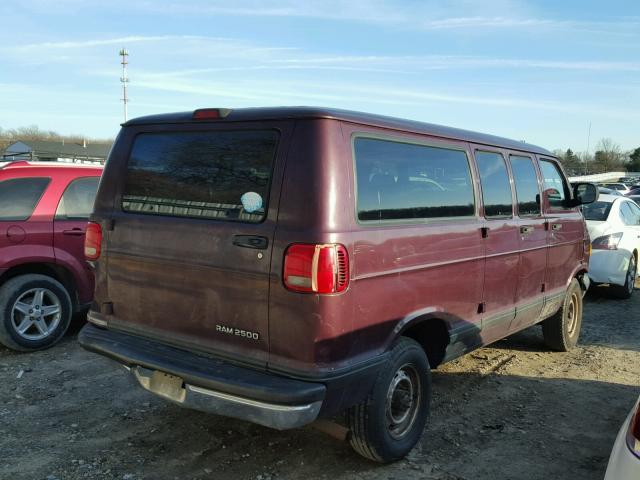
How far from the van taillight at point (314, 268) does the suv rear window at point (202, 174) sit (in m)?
0.33

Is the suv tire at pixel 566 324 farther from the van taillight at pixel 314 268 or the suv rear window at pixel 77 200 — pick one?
the suv rear window at pixel 77 200

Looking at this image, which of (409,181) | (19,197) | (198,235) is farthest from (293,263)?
(19,197)

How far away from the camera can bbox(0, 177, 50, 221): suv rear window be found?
18.1 ft

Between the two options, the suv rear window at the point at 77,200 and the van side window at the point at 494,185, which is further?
the suv rear window at the point at 77,200

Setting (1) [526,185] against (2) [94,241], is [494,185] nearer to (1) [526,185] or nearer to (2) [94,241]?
(1) [526,185]

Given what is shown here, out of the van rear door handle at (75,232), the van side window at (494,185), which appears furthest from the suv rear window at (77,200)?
the van side window at (494,185)

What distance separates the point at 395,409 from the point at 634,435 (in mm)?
1542

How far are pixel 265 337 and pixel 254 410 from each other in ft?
1.24

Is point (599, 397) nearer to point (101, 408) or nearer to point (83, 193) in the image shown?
point (101, 408)

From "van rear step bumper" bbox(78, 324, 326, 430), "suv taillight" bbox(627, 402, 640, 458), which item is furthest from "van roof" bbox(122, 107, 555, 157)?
"suv taillight" bbox(627, 402, 640, 458)

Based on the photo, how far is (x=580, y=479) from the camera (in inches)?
135

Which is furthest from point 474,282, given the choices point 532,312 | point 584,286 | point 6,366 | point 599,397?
point 6,366

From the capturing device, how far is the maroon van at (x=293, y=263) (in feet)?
9.48

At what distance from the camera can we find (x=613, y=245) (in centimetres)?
833
